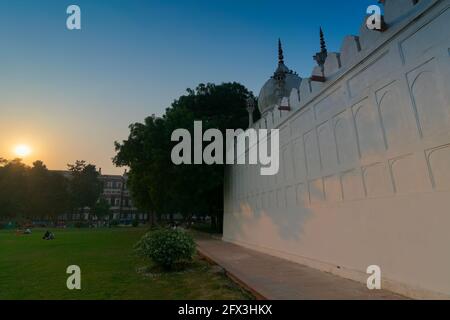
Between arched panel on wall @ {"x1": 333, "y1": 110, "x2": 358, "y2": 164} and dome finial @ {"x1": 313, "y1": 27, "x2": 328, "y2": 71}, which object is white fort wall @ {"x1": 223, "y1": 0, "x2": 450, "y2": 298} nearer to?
arched panel on wall @ {"x1": 333, "y1": 110, "x2": 358, "y2": 164}

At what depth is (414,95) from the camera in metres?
5.43

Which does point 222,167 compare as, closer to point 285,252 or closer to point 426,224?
point 285,252

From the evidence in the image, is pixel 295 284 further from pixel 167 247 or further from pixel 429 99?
pixel 429 99

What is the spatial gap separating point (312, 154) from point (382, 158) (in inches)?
124

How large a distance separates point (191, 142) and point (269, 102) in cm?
612

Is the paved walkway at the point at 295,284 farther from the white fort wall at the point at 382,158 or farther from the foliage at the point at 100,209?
the foliage at the point at 100,209

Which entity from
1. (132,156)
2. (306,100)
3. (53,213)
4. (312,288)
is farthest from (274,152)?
(53,213)

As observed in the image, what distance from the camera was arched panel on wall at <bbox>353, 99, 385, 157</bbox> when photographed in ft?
20.6

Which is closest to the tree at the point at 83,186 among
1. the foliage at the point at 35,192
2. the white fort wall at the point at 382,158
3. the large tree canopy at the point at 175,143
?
the foliage at the point at 35,192

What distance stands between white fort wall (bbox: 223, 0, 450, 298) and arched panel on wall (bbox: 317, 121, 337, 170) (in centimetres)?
3

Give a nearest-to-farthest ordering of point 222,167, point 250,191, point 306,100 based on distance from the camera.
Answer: point 306,100 → point 250,191 → point 222,167

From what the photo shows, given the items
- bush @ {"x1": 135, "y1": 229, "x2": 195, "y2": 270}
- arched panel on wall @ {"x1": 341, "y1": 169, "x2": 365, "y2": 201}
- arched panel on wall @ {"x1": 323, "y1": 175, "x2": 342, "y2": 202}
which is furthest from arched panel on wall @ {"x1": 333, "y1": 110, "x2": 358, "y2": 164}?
bush @ {"x1": 135, "y1": 229, "x2": 195, "y2": 270}

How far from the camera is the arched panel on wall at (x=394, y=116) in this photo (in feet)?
18.2

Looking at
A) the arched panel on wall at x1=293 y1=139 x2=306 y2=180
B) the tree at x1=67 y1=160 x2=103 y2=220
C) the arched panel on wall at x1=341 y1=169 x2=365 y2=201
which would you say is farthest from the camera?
the tree at x1=67 y1=160 x2=103 y2=220
